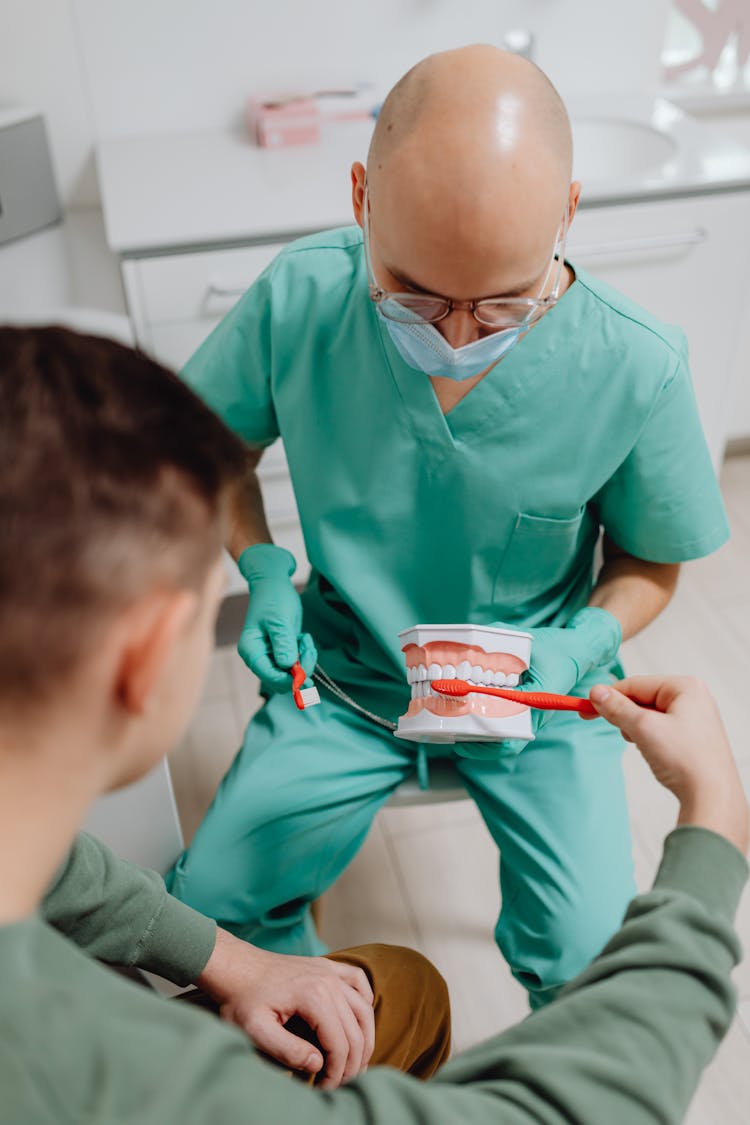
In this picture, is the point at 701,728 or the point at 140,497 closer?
the point at 140,497

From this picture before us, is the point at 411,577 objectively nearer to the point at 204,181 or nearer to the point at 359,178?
the point at 359,178

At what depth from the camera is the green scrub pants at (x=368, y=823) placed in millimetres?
1169

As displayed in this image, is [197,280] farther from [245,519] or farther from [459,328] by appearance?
[459,328]

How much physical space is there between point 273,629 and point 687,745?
0.55 metres

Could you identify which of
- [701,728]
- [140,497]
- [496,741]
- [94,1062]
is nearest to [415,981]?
[496,741]

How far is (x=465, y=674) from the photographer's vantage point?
1089mm

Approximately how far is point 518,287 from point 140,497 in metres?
0.55

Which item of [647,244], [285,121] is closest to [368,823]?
[647,244]

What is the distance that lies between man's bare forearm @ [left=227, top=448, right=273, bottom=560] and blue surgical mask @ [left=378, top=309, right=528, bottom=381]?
36 cm

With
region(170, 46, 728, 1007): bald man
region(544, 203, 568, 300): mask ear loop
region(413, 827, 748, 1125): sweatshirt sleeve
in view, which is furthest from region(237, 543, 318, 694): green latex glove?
region(413, 827, 748, 1125): sweatshirt sleeve

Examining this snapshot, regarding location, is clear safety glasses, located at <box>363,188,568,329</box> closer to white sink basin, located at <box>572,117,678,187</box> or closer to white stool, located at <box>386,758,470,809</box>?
white stool, located at <box>386,758,470,809</box>

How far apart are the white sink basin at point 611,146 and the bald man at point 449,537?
1017 mm

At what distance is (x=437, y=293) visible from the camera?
3.23 feet

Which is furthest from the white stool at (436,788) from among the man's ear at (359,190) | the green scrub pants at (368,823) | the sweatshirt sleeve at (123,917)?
the man's ear at (359,190)
